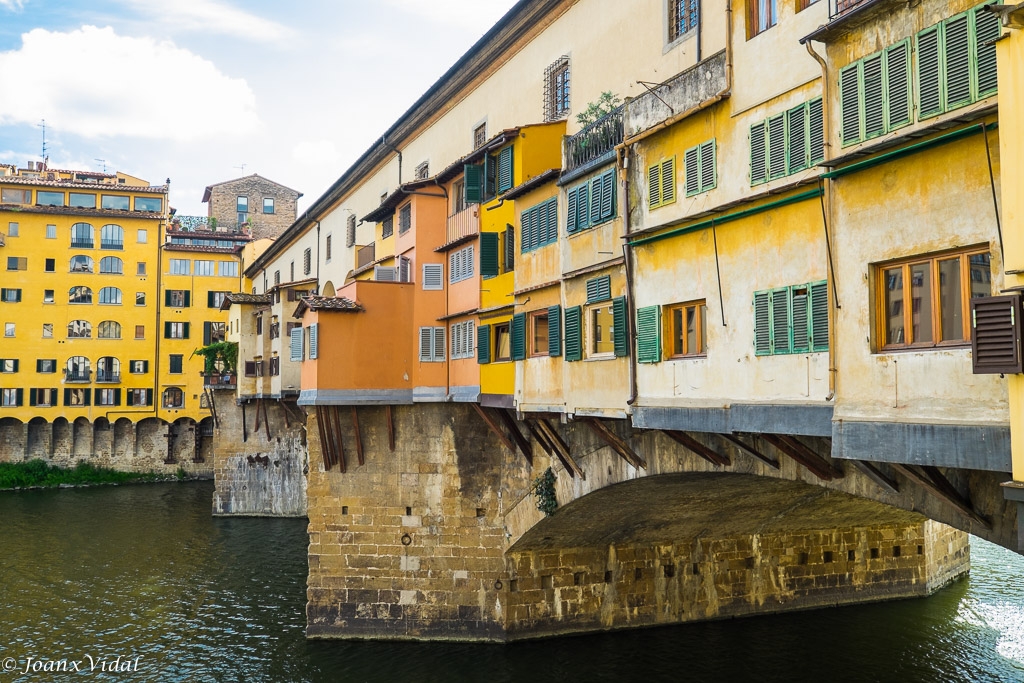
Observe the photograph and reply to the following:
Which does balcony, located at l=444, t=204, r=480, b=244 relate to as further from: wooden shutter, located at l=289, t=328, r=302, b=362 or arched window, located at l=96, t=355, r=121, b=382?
arched window, located at l=96, t=355, r=121, b=382

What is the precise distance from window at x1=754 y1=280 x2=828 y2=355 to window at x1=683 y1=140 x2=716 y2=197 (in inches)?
71.2

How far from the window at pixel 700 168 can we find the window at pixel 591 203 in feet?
6.79

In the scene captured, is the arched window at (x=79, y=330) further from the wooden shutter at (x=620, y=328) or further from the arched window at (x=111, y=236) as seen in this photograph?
the wooden shutter at (x=620, y=328)

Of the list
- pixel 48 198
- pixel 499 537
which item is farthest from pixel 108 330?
pixel 499 537

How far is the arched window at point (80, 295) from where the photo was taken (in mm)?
59347

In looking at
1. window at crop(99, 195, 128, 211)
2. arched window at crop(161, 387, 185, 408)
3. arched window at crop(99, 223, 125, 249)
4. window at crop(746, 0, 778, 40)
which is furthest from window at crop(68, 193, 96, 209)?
window at crop(746, 0, 778, 40)

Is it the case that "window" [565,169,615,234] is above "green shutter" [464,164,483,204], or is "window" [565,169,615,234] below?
below

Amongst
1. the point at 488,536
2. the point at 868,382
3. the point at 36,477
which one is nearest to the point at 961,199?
the point at 868,382

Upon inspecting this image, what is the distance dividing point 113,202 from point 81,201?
2.00m

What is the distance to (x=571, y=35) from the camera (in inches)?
776

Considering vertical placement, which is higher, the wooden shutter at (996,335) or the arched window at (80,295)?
the arched window at (80,295)

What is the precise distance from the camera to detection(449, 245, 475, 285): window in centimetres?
2147

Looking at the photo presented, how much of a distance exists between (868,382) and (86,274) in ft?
198

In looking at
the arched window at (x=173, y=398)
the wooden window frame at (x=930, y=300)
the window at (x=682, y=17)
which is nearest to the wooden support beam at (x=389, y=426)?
the window at (x=682, y=17)
